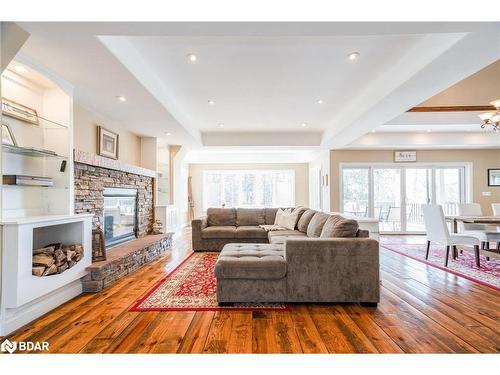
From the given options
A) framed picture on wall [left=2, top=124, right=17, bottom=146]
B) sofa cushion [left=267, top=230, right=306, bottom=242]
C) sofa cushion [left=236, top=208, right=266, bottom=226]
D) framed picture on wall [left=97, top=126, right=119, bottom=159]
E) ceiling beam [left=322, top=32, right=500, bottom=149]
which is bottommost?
sofa cushion [left=267, top=230, right=306, bottom=242]

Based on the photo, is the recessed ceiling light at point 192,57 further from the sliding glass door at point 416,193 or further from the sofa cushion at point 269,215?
the sliding glass door at point 416,193

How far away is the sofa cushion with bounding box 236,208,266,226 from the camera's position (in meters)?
5.51

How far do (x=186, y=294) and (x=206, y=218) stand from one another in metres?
2.66

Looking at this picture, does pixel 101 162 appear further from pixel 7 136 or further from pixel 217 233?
pixel 217 233

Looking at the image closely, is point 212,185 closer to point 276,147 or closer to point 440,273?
point 276,147

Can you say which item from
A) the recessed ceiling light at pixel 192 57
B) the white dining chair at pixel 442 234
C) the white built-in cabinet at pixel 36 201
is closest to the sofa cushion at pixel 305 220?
the white dining chair at pixel 442 234

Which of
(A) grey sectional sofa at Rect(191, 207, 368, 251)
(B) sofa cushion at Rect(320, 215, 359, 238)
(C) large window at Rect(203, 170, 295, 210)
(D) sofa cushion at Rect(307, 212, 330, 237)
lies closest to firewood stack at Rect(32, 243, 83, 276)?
(A) grey sectional sofa at Rect(191, 207, 368, 251)

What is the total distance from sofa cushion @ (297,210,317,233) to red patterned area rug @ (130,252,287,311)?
5.24ft

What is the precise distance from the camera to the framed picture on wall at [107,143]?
12.8ft

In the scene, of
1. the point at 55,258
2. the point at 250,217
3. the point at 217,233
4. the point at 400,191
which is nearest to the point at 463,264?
the point at 400,191

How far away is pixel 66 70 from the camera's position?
8.41 feet

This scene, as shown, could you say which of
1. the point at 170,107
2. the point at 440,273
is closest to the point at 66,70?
the point at 170,107

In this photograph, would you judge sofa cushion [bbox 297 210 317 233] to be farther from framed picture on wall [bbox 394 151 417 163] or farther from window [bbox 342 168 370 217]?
framed picture on wall [bbox 394 151 417 163]

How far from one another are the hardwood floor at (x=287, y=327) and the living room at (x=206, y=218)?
2 centimetres
